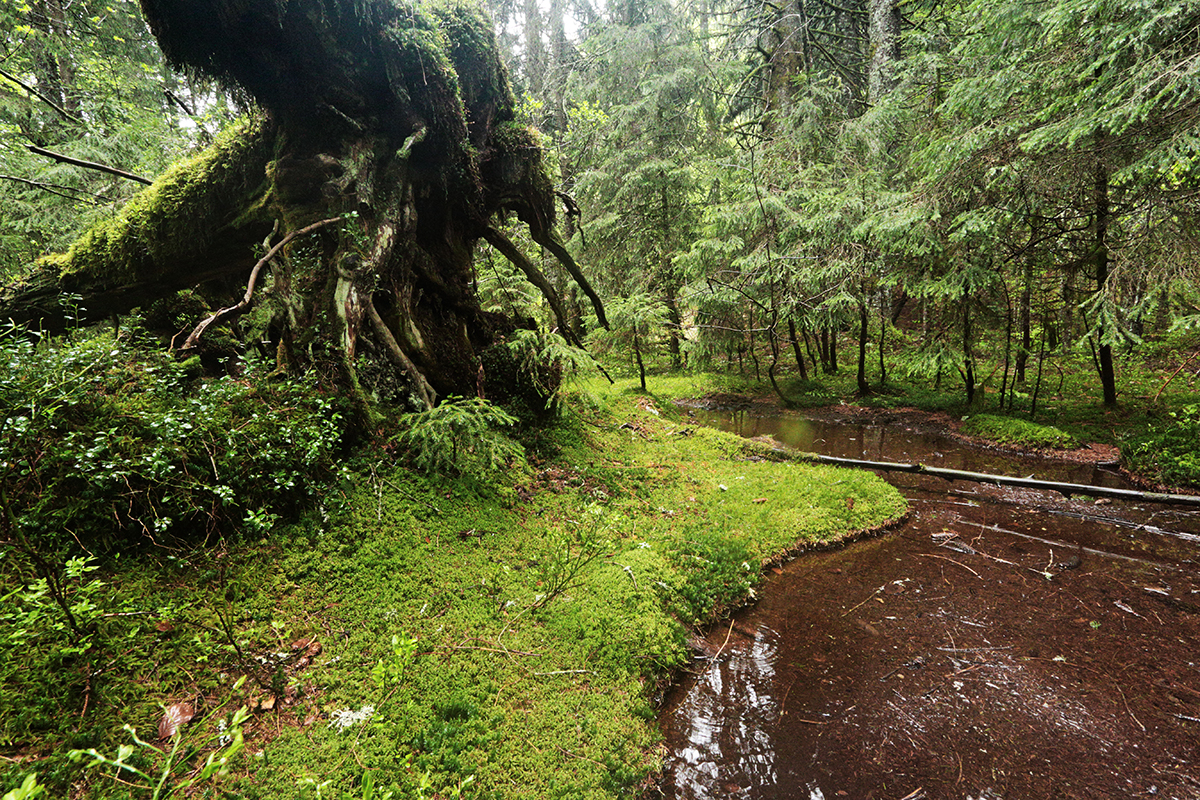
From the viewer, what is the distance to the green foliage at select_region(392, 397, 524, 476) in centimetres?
450

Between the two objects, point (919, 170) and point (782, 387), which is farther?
point (782, 387)

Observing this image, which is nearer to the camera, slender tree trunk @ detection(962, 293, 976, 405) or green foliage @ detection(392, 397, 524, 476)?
green foliage @ detection(392, 397, 524, 476)

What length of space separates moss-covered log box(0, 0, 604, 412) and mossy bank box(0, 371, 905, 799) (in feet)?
5.21

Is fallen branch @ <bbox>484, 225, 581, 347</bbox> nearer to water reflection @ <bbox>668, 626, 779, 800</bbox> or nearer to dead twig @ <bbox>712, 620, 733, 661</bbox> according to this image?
dead twig @ <bbox>712, 620, 733, 661</bbox>

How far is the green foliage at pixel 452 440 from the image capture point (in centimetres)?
450

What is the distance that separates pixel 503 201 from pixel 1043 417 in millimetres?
11706

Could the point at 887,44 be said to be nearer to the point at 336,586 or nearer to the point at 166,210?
the point at 166,210

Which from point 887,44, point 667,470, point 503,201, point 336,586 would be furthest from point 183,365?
point 887,44

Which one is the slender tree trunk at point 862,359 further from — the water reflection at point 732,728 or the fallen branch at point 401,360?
the fallen branch at point 401,360

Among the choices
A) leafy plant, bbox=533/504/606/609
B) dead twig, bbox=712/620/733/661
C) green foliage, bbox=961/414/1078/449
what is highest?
leafy plant, bbox=533/504/606/609

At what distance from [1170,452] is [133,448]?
39.8 feet

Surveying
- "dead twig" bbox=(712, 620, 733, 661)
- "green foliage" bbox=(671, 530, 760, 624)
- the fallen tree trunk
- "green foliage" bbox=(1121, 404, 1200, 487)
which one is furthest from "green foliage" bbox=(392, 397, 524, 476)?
"green foliage" bbox=(1121, 404, 1200, 487)

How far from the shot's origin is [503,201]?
7000 mm

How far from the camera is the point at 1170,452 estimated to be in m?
6.98
